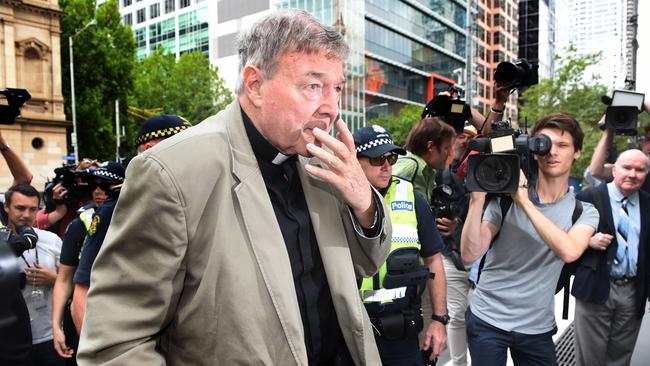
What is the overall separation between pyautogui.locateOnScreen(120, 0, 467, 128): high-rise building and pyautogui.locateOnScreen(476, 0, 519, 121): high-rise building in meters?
10.5

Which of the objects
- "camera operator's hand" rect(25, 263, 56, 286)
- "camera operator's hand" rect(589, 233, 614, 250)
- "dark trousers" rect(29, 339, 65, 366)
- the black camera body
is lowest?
"dark trousers" rect(29, 339, 65, 366)

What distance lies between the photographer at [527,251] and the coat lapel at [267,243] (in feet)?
5.38

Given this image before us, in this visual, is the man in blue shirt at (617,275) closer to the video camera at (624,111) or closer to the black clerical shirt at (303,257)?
the video camera at (624,111)

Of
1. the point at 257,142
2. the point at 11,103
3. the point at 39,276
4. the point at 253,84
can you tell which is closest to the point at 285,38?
the point at 253,84

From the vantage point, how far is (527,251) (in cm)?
288

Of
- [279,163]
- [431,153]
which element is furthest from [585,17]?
[279,163]

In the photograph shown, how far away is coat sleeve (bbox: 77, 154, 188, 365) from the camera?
48.3 inches

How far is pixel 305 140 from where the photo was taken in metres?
1.51

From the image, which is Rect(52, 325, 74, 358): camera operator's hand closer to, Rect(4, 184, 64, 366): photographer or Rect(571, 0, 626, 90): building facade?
Rect(4, 184, 64, 366): photographer

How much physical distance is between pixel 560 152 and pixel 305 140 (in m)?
2.05

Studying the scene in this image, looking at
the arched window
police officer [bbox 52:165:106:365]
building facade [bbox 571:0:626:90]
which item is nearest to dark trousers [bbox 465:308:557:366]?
police officer [bbox 52:165:106:365]

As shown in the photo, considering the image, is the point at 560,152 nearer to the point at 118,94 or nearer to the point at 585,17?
the point at 585,17

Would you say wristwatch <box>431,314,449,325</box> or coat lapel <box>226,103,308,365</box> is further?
wristwatch <box>431,314,449,325</box>

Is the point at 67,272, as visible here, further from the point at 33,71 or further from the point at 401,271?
the point at 33,71
